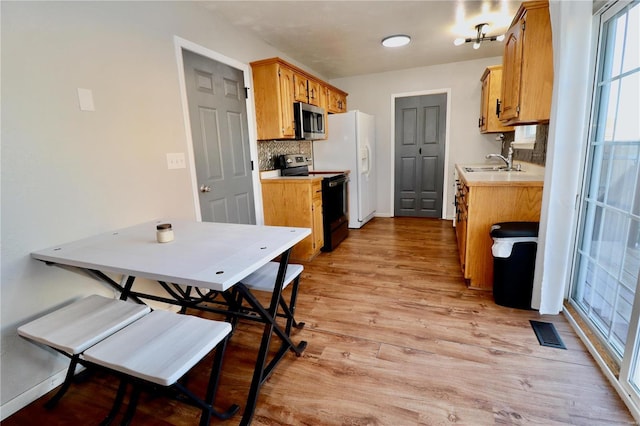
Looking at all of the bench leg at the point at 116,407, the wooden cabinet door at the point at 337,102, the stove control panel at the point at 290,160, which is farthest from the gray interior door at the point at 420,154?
the bench leg at the point at 116,407

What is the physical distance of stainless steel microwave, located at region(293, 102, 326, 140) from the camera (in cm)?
347

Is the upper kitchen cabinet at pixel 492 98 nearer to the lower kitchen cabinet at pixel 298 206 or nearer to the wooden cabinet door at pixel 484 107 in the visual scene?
the wooden cabinet door at pixel 484 107

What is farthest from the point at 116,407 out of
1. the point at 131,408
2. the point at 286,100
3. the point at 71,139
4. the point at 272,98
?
the point at 286,100

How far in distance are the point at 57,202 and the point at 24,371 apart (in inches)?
33.7

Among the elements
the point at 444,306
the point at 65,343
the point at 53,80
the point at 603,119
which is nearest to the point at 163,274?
the point at 65,343

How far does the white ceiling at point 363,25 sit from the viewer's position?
8.46 ft

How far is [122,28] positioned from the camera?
1896 millimetres

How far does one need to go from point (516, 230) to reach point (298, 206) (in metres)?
1.98

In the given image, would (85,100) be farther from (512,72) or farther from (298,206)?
(512,72)

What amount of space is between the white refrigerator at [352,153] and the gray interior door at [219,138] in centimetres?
164

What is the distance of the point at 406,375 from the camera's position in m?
1.60

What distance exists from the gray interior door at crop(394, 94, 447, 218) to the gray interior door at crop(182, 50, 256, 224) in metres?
2.88

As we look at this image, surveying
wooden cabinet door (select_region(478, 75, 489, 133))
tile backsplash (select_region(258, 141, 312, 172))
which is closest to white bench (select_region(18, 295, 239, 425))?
tile backsplash (select_region(258, 141, 312, 172))

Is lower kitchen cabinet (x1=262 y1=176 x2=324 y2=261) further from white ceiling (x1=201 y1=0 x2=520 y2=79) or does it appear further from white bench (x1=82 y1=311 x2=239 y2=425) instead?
white bench (x1=82 y1=311 x2=239 y2=425)
